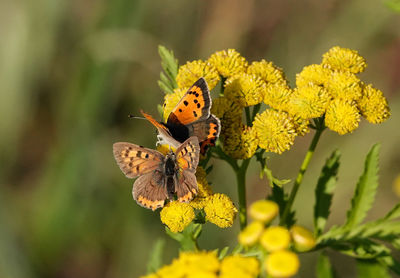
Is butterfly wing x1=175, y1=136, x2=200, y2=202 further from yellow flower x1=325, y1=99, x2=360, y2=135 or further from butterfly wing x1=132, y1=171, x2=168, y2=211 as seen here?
yellow flower x1=325, y1=99, x2=360, y2=135

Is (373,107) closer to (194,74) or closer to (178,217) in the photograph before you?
(194,74)

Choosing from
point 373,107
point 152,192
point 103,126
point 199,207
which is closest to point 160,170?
point 152,192

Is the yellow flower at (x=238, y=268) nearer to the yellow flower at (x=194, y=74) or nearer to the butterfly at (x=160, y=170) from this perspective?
the butterfly at (x=160, y=170)

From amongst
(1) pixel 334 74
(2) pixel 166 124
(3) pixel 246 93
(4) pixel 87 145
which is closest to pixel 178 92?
(2) pixel 166 124

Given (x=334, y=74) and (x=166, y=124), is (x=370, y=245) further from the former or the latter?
(x=166, y=124)

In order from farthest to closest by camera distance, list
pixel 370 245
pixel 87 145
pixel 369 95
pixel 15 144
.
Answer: pixel 15 144
pixel 87 145
pixel 369 95
pixel 370 245

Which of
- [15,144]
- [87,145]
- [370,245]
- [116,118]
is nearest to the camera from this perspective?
[370,245]
